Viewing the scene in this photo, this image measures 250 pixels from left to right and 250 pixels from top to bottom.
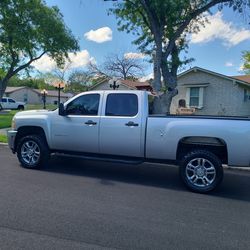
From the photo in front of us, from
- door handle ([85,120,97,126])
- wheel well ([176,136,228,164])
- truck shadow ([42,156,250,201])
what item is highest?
door handle ([85,120,97,126])

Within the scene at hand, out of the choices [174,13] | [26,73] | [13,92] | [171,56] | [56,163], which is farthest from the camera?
[13,92]

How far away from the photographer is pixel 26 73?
115 feet

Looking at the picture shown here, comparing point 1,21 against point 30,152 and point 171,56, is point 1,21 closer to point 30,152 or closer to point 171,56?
point 171,56

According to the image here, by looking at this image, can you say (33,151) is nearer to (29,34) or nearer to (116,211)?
(116,211)

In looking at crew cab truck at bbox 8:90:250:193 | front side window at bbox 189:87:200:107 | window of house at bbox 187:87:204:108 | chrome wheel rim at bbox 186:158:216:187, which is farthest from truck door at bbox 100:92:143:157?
front side window at bbox 189:87:200:107

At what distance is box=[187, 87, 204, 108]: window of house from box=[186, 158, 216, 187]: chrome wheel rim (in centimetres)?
1829

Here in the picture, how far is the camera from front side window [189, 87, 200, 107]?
2418cm

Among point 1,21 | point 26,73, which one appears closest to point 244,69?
point 26,73

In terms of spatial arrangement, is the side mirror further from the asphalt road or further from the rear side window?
the asphalt road

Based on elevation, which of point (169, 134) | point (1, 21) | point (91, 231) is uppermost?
point (1, 21)

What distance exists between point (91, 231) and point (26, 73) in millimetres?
33680

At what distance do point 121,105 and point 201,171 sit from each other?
89.4 inches

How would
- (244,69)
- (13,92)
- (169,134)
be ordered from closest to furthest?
(169,134) < (244,69) < (13,92)

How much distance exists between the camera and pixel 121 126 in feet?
22.1
